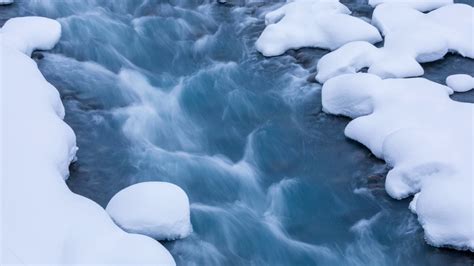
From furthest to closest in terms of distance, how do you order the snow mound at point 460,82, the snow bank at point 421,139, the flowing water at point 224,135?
the snow mound at point 460,82, the flowing water at point 224,135, the snow bank at point 421,139

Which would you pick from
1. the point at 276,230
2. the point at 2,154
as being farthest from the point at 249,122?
the point at 2,154

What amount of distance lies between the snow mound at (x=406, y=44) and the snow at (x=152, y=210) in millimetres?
3482

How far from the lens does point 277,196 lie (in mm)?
7039

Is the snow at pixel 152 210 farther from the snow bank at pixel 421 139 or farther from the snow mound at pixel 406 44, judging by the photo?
the snow mound at pixel 406 44

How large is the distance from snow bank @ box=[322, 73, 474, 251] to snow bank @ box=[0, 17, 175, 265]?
8.74 feet

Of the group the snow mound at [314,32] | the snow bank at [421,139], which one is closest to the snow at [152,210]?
the snow bank at [421,139]

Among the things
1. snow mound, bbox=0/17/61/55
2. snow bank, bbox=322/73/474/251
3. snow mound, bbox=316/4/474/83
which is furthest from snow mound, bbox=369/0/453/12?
snow mound, bbox=0/17/61/55

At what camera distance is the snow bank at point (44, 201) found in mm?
5211

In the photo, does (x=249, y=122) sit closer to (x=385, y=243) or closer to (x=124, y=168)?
(x=124, y=168)

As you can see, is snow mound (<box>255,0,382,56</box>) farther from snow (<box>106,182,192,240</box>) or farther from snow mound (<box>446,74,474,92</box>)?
snow (<box>106,182,192,240</box>)

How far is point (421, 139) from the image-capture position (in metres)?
6.98

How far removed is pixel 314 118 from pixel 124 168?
2553mm

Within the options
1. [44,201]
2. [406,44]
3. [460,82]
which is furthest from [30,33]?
[460,82]

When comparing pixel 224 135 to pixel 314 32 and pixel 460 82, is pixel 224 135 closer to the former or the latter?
pixel 314 32
